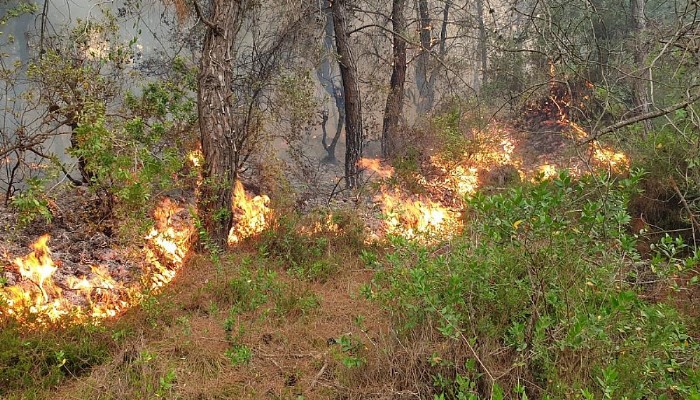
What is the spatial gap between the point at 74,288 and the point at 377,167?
21.6ft

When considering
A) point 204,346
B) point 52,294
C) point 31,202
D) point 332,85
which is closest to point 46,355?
point 52,294

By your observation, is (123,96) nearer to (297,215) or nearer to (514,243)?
(297,215)

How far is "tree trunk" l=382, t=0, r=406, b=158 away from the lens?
10.9m

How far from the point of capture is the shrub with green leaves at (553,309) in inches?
110

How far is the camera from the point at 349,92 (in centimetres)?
965

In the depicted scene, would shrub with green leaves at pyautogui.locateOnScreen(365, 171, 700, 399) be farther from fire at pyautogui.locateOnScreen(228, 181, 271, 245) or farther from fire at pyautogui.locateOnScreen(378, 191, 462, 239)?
fire at pyautogui.locateOnScreen(378, 191, 462, 239)

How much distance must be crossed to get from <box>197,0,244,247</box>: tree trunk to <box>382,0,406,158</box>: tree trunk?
4.85m

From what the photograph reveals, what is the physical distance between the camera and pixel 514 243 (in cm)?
339

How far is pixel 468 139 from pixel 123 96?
21.6 feet

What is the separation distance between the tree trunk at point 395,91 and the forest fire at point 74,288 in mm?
5985

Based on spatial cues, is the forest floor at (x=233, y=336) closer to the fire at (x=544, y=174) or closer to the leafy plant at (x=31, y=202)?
the fire at (x=544, y=174)

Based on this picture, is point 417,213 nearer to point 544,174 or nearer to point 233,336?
point 233,336

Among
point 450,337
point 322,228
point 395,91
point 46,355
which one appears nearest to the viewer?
point 450,337

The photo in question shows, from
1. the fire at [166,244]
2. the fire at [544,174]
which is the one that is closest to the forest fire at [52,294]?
the fire at [166,244]
